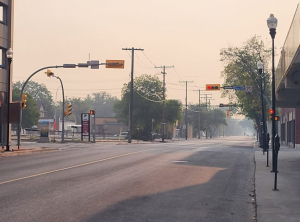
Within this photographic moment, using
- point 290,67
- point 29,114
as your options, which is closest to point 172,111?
point 29,114

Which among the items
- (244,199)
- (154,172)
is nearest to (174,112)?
(154,172)

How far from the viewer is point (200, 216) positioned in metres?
10.5

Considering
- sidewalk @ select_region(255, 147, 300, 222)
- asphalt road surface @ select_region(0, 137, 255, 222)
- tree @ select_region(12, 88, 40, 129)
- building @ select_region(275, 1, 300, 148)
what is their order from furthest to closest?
1. tree @ select_region(12, 88, 40, 129)
2. building @ select_region(275, 1, 300, 148)
3. sidewalk @ select_region(255, 147, 300, 222)
4. asphalt road surface @ select_region(0, 137, 255, 222)

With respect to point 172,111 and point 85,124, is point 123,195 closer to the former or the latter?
point 85,124

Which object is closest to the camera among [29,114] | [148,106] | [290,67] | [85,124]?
[290,67]

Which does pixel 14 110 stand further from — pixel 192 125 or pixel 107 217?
pixel 192 125

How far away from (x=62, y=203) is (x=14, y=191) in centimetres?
230

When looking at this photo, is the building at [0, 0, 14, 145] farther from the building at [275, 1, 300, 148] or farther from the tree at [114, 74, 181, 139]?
the tree at [114, 74, 181, 139]

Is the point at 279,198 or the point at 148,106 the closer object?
the point at 279,198

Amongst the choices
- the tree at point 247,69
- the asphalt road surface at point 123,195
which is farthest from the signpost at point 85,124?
the asphalt road surface at point 123,195

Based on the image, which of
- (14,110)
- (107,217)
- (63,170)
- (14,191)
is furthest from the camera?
(14,110)

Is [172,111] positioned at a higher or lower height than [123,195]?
higher

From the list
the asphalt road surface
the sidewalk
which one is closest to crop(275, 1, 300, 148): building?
the sidewalk

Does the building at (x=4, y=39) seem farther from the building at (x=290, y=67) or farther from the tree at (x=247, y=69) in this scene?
the tree at (x=247, y=69)
